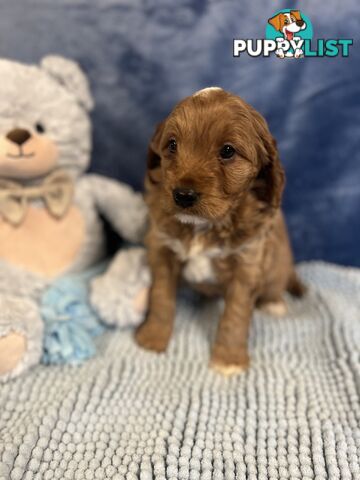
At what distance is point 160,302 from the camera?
1423 mm

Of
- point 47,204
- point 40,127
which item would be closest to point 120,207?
point 47,204

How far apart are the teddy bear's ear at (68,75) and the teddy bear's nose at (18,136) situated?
9.0 inches

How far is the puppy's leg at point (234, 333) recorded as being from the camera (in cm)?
134

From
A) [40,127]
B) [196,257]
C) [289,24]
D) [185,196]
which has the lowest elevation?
[196,257]

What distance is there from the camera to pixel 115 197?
1.60 meters

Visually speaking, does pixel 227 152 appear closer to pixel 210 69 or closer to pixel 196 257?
pixel 196 257

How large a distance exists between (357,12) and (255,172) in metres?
0.73

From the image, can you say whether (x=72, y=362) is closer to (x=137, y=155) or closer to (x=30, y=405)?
(x=30, y=405)

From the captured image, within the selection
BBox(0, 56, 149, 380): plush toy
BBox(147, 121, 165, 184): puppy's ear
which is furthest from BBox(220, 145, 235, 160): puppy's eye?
BBox(0, 56, 149, 380): plush toy

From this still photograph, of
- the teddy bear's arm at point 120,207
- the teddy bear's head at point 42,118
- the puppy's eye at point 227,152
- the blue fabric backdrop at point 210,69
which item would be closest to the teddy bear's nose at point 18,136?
the teddy bear's head at point 42,118

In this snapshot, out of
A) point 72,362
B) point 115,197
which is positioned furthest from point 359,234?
point 72,362

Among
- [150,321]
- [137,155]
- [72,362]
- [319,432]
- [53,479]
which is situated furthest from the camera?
[137,155]

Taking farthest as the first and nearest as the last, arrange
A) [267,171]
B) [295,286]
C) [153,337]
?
[295,286] < [153,337] < [267,171]

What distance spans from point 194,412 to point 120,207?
724 mm
